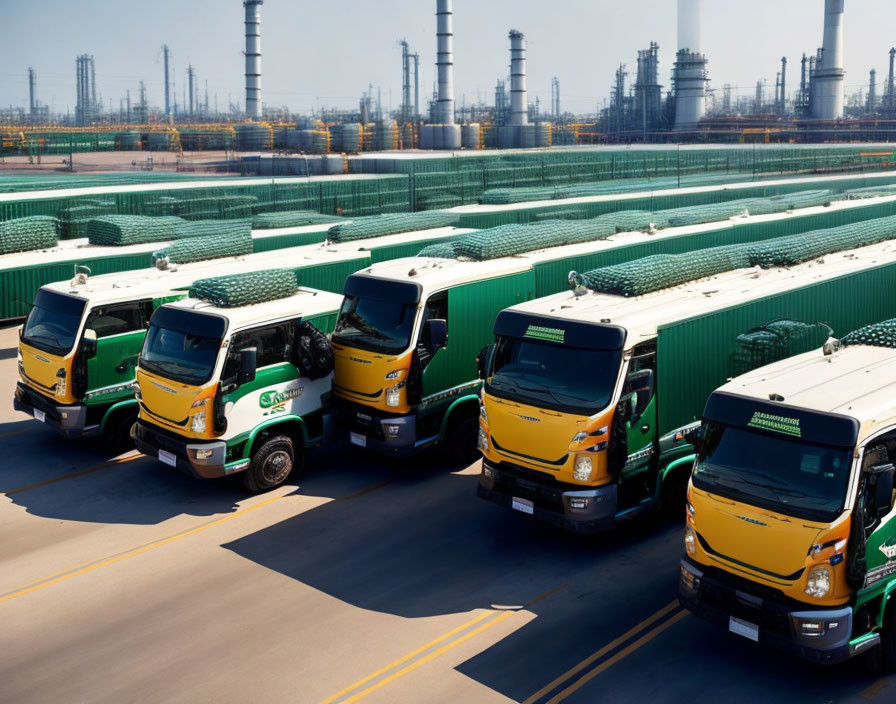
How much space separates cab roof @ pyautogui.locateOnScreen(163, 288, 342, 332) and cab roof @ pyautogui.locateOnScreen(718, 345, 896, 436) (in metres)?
6.54

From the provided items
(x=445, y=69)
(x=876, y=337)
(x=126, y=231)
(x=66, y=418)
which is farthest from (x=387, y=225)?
(x=445, y=69)

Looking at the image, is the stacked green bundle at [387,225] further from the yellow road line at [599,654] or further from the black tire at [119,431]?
the yellow road line at [599,654]

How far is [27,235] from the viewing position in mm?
22344

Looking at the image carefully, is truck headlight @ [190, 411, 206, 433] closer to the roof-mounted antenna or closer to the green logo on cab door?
the green logo on cab door

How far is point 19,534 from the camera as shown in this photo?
12.5 meters

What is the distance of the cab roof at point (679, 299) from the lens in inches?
442

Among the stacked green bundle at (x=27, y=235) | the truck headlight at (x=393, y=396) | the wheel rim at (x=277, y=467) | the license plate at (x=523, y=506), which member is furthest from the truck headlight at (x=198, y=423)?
the stacked green bundle at (x=27, y=235)

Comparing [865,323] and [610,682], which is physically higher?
[865,323]

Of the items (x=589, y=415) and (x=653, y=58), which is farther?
(x=653, y=58)

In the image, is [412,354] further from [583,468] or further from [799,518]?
[799,518]

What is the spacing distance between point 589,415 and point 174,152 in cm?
6800

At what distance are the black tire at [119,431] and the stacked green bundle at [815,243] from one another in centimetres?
992

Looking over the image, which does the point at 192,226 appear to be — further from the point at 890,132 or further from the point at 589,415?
the point at 890,132

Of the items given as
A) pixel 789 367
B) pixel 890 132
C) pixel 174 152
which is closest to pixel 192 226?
pixel 789 367
